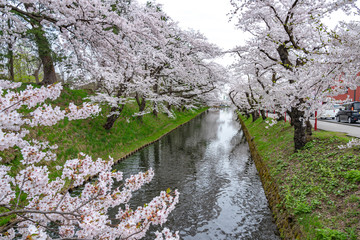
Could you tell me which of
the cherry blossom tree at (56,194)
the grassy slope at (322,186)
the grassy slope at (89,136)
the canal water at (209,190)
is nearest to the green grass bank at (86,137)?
the grassy slope at (89,136)

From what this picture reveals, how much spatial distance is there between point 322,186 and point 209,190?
473 cm

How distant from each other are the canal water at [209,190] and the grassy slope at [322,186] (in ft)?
4.23

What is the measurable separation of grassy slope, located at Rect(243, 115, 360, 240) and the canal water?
4.23ft

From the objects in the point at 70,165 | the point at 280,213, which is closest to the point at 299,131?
the point at 280,213

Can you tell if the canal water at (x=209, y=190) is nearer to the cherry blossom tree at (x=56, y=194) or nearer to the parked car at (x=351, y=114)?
the cherry blossom tree at (x=56, y=194)

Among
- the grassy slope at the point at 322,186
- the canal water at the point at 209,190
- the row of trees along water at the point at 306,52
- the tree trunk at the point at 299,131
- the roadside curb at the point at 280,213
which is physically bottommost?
the canal water at the point at 209,190

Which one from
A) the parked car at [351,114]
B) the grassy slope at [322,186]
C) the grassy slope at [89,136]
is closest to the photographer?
the grassy slope at [322,186]

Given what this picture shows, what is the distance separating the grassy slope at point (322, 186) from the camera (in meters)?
5.15

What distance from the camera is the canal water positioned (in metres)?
7.20

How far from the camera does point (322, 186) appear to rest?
6.92 metres

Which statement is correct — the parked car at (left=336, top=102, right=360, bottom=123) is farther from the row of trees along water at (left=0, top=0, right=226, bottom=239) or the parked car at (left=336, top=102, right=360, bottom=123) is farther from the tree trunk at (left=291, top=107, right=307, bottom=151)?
the row of trees along water at (left=0, top=0, right=226, bottom=239)

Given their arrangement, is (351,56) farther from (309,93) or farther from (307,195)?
(307,195)

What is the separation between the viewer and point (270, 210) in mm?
8305

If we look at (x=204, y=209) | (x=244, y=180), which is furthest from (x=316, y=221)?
(x=244, y=180)
